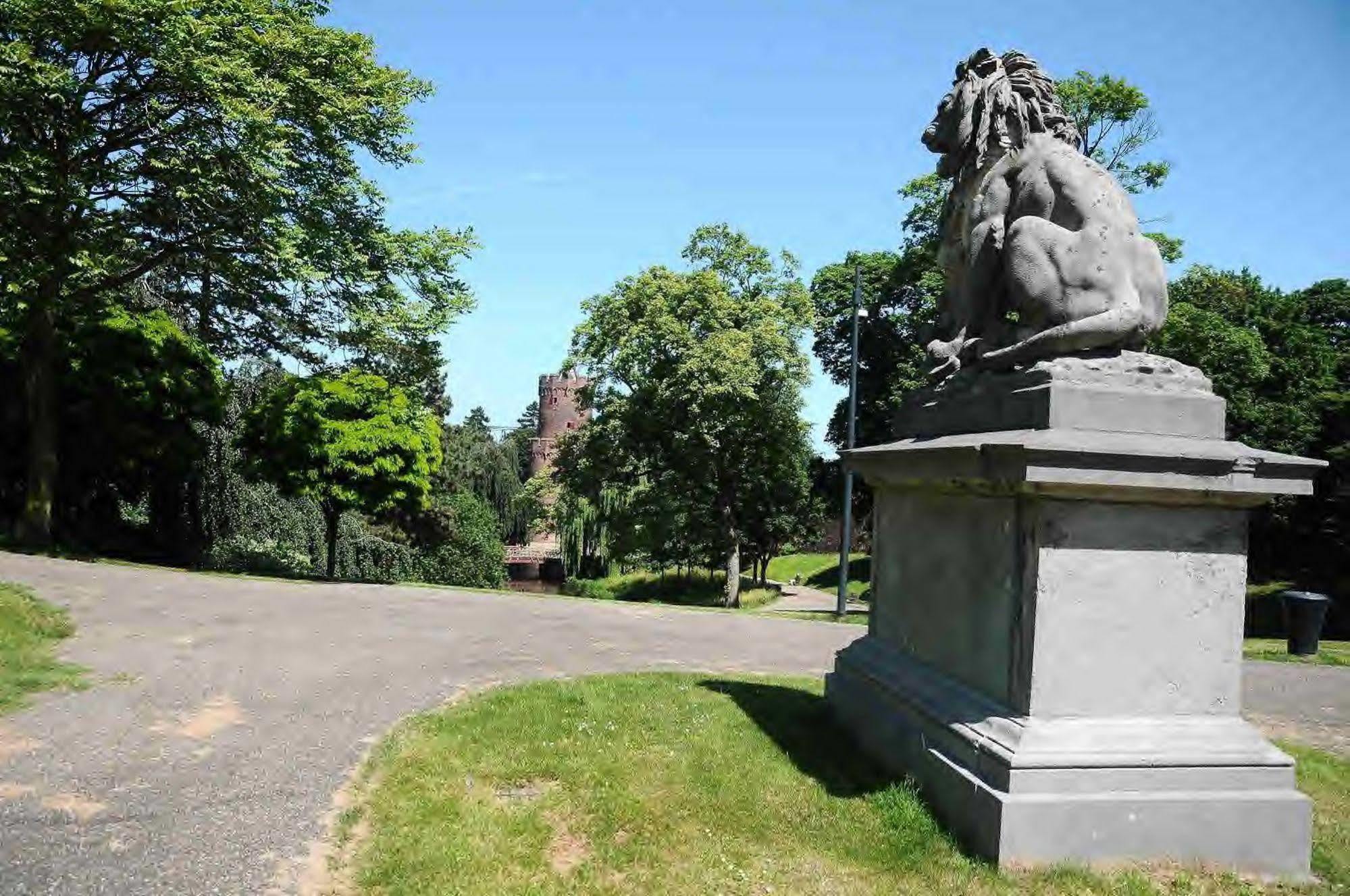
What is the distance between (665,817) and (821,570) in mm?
43118

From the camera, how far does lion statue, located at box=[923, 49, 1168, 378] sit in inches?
180

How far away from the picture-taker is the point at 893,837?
4.14 m

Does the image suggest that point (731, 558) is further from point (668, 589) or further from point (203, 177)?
point (203, 177)

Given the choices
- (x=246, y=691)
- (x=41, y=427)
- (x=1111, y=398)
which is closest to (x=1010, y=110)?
(x=1111, y=398)

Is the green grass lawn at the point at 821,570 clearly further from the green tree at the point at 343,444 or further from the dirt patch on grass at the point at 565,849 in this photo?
the dirt patch on grass at the point at 565,849

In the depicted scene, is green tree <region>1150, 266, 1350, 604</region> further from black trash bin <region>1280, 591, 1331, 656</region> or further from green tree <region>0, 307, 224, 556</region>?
green tree <region>0, 307, 224, 556</region>

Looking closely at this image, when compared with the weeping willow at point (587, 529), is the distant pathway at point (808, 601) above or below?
below

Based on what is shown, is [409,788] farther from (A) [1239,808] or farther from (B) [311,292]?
(B) [311,292]

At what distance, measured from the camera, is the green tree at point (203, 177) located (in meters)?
13.2

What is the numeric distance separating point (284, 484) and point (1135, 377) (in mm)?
16003

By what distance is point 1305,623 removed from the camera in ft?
41.3

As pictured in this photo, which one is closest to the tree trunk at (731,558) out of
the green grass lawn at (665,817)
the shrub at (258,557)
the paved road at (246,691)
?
the shrub at (258,557)

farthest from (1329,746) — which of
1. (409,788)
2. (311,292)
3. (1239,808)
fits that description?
(311,292)

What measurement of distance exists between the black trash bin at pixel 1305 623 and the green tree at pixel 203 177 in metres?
13.8
